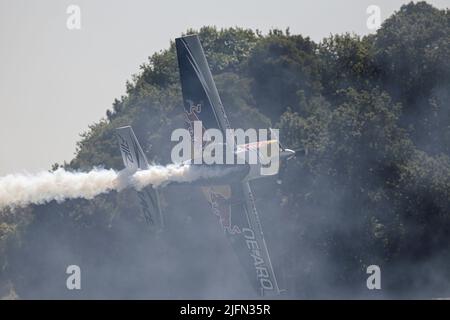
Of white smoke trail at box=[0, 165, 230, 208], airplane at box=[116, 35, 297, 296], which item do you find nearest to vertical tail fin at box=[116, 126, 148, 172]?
airplane at box=[116, 35, 297, 296]

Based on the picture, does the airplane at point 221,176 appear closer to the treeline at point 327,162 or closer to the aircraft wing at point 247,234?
the aircraft wing at point 247,234

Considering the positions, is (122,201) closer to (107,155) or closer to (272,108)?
(107,155)

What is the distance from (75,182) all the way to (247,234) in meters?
8.54

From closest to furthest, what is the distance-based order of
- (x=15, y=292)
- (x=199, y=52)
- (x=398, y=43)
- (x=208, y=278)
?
1. (x=199, y=52)
2. (x=208, y=278)
3. (x=398, y=43)
4. (x=15, y=292)

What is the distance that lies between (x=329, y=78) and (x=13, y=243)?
26.6 m

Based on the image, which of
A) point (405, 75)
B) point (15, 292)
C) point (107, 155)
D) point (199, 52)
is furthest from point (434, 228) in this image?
point (15, 292)

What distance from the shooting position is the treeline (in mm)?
63156

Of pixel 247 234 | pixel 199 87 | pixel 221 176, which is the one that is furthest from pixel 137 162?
pixel 247 234

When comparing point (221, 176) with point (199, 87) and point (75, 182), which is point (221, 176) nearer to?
point (199, 87)

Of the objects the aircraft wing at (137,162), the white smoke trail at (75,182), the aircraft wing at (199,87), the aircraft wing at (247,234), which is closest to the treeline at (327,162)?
the aircraft wing at (247,234)

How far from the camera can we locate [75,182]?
163 feet

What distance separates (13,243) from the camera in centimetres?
8288

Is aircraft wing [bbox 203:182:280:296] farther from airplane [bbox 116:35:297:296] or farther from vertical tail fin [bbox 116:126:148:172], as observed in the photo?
vertical tail fin [bbox 116:126:148:172]

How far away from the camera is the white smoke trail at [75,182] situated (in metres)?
47.6
